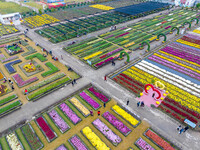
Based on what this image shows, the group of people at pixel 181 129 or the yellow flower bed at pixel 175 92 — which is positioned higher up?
the yellow flower bed at pixel 175 92

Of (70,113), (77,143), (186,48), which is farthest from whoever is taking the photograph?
(186,48)

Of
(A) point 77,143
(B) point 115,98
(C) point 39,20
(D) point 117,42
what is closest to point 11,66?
(A) point 77,143

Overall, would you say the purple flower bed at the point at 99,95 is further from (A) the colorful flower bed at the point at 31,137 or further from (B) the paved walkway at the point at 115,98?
(A) the colorful flower bed at the point at 31,137

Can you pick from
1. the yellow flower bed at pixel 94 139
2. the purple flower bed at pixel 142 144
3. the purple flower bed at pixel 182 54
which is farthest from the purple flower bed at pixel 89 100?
the purple flower bed at pixel 182 54

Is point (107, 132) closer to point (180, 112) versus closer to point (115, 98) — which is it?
point (115, 98)

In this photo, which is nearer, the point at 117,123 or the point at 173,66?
the point at 117,123

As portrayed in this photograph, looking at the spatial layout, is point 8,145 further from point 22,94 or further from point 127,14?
point 127,14
